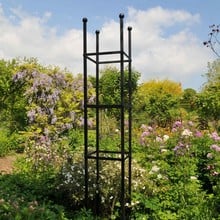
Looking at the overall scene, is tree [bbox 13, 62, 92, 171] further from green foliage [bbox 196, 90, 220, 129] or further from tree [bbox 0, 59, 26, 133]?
green foliage [bbox 196, 90, 220, 129]

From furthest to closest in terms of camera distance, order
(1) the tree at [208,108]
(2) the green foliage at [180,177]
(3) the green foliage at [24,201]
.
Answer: (1) the tree at [208,108] < (2) the green foliage at [180,177] < (3) the green foliage at [24,201]

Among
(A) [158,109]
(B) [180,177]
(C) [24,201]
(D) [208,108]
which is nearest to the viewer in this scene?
(C) [24,201]

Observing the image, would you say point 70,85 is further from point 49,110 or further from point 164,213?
point 164,213

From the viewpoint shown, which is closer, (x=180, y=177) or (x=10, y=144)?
(x=180, y=177)

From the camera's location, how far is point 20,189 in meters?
4.95

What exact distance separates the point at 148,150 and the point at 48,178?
6.05ft

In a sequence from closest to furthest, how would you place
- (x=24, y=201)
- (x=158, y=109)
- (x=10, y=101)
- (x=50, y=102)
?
(x=24, y=201) → (x=50, y=102) → (x=10, y=101) → (x=158, y=109)

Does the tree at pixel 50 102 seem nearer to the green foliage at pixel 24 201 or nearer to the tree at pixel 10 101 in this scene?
the tree at pixel 10 101

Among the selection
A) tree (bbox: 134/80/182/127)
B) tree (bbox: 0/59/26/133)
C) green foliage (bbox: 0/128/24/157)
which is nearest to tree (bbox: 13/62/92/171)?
green foliage (bbox: 0/128/24/157)

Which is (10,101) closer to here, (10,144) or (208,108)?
(10,144)

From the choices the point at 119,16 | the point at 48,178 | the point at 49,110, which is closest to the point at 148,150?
the point at 48,178

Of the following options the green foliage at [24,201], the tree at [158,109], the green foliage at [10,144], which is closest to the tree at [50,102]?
the green foliage at [10,144]

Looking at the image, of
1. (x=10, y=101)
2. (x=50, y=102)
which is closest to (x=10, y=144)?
(x=50, y=102)

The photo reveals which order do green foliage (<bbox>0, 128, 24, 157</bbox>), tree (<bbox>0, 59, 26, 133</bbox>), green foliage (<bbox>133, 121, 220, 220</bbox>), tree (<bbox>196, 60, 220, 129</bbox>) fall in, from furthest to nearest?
tree (<bbox>196, 60, 220, 129</bbox>)
tree (<bbox>0, 59, 26, 133</bbox>)
green foliage (<bbox>0, 128, 24, 157</bbox>)
green foliage (<bbox>133, 121, 220, 220</bbox>)
